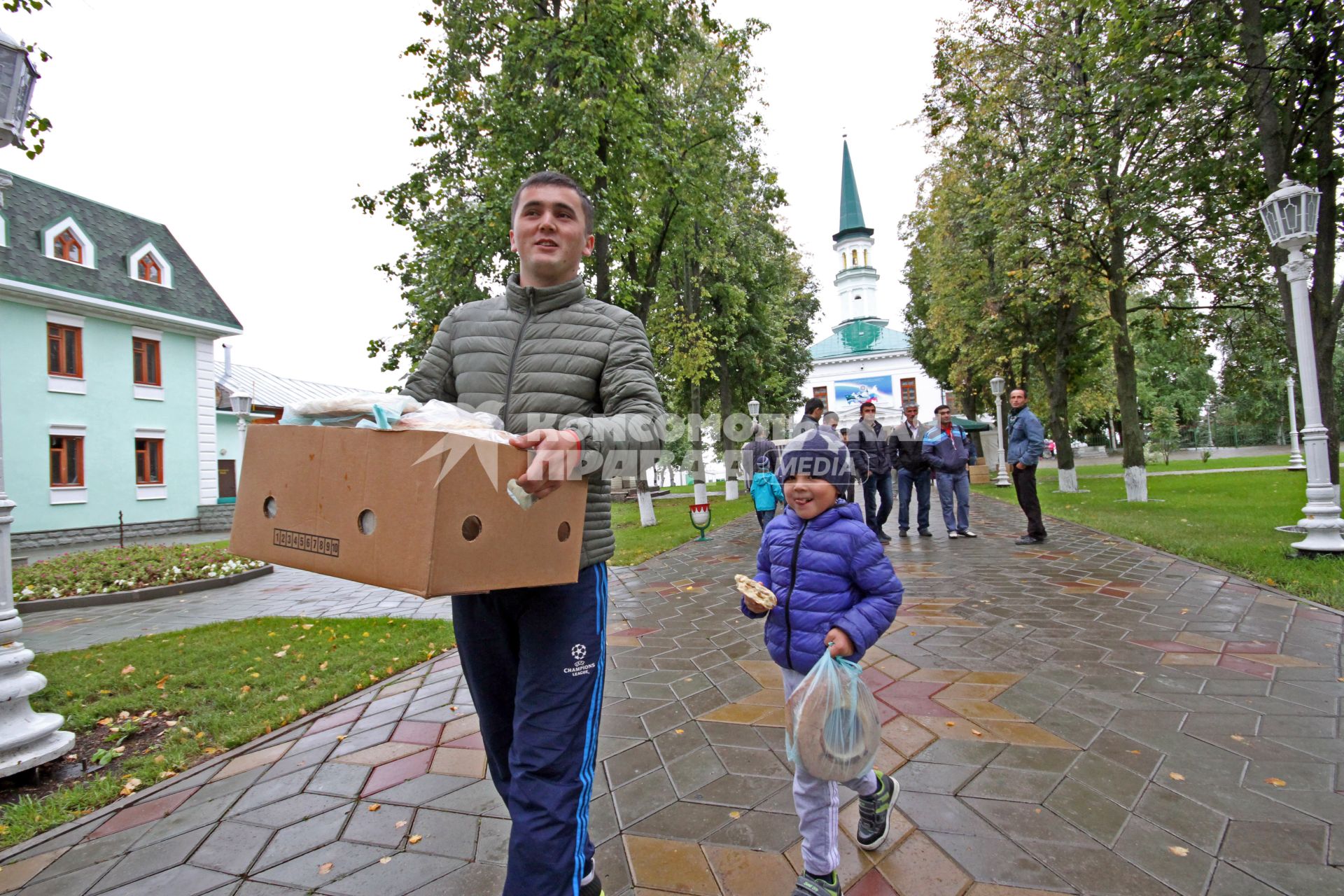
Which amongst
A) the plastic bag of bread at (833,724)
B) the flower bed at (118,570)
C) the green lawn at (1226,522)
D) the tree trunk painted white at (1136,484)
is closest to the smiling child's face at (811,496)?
the plastic bag of bread at (833,724)

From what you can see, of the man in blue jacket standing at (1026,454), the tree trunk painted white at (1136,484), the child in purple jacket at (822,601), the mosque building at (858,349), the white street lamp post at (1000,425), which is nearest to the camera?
the child in purple jacket at (822,601)

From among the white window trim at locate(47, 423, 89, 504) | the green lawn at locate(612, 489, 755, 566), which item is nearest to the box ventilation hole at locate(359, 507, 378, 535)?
the green lawn at locate(612, 489, 755, 566)

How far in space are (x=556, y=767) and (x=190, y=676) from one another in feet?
14.2

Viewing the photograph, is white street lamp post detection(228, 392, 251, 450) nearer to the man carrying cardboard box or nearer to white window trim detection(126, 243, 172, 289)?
the man carrying cardboard box

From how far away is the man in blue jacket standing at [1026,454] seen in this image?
7.66 m

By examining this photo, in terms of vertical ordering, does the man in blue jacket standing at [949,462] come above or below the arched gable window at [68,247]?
below

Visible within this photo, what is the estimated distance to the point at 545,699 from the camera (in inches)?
64.1

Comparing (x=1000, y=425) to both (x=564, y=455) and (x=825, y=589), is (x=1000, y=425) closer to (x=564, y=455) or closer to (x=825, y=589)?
(x=825, y=589)

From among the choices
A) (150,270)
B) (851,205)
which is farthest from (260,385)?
(851,205)

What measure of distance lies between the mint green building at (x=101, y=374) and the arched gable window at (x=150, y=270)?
34mm

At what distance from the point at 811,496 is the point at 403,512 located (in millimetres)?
1447

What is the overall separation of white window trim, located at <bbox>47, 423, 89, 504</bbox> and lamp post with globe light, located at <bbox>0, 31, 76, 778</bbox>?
18117 mm

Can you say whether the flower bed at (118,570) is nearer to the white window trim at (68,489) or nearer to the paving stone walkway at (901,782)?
the paving stone walkway at (901,782)

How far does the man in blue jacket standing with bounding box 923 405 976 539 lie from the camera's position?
866cm
